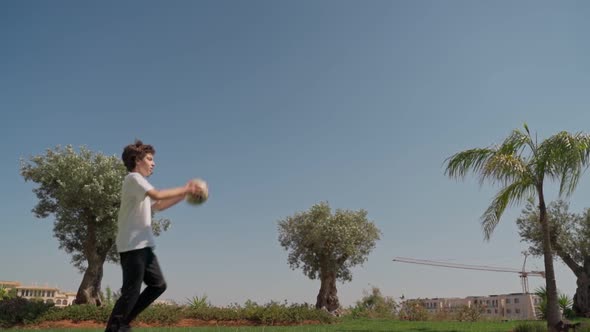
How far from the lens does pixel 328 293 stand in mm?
30766

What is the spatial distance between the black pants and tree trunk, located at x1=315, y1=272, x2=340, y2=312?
87.0 feet

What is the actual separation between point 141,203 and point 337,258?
87.9ft

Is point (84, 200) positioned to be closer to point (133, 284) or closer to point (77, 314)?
point (77, 314)

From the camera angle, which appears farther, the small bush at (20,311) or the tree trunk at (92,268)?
the tree trunk at (92,268)

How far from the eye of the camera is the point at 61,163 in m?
21.6

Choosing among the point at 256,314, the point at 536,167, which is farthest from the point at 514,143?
the point at 256,314

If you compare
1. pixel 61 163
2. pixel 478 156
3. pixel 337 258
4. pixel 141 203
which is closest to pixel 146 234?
pixel 141 203

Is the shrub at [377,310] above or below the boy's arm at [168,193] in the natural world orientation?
below

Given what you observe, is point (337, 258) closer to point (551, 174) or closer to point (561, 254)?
point (561, 254)

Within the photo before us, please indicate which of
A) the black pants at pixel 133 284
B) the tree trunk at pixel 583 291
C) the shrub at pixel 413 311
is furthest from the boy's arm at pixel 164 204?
the tree trunk at pixel 583 291

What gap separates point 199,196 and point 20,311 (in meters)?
17.1

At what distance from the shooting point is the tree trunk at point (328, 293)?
30336 millimetres

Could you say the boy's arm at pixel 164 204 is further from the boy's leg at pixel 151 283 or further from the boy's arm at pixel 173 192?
the boy's leg at pixel 151 283

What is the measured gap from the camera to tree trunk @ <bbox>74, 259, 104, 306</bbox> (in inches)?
845
